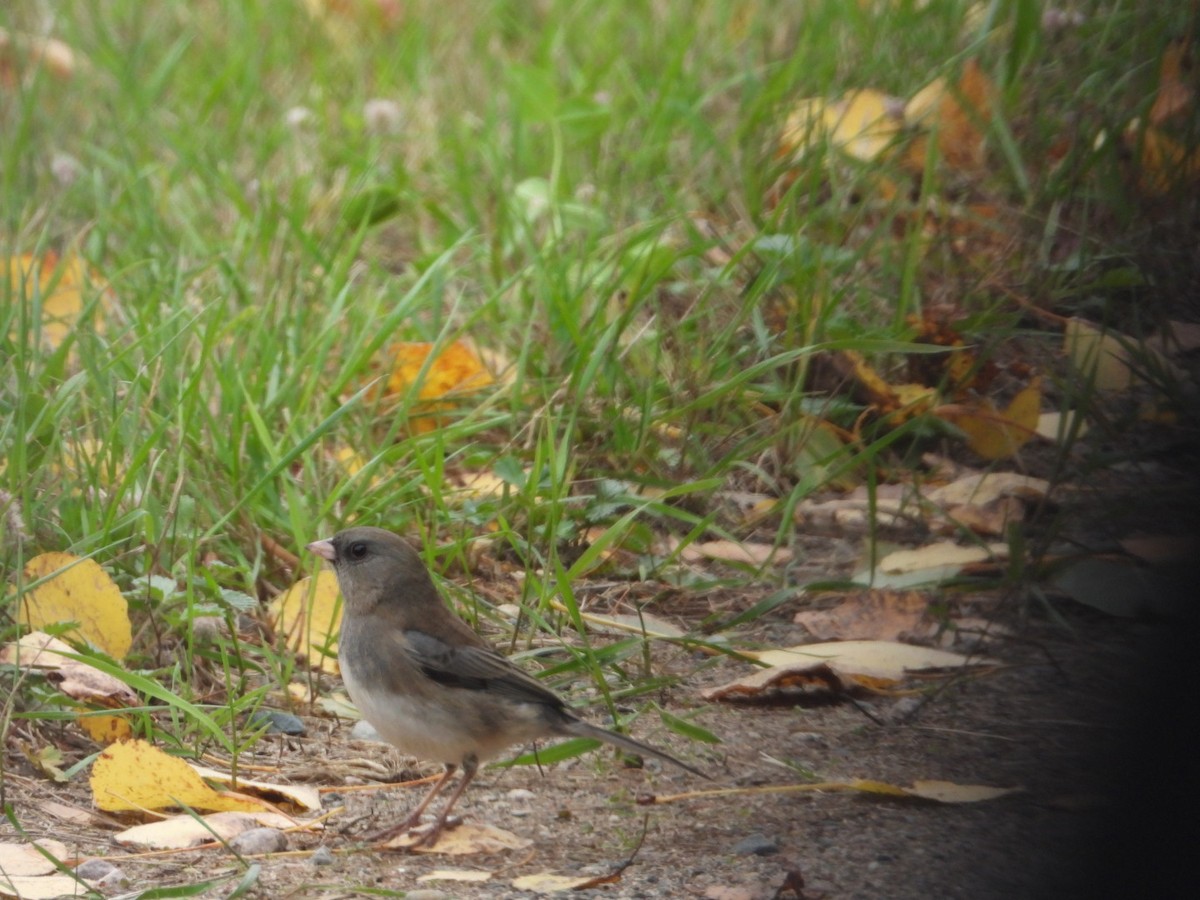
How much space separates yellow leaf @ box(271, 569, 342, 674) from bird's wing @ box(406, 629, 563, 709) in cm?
42

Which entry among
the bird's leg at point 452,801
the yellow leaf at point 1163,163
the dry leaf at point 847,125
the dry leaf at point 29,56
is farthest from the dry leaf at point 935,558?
the dry leaf at point 29,56

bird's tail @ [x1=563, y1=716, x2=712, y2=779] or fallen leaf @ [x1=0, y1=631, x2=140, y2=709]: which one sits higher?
fallen leaf @ [x1=0, y1=631, x2=140, y2=709]

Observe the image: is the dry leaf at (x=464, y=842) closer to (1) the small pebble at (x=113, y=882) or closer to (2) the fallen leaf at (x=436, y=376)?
(1) the small pebble at (x=113, y=882)

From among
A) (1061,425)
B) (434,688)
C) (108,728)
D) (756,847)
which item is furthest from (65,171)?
(756,847)

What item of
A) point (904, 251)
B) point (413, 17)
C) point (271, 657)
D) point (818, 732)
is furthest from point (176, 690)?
point (413, 17)

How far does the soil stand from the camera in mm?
1750

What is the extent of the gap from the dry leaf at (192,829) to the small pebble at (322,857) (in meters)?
0.10

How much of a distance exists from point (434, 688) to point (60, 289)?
2.23 meters

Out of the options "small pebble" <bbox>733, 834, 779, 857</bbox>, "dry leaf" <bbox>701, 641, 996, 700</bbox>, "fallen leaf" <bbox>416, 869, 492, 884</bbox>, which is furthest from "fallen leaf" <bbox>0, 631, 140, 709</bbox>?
"small pebble" <bbox>733, 834, 779, 857</bbox>

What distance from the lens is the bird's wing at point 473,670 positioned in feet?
9.09

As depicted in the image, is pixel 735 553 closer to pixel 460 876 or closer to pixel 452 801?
pixel 452 801

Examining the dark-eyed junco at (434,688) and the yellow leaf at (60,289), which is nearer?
the dark-eyed junco at (434,688)

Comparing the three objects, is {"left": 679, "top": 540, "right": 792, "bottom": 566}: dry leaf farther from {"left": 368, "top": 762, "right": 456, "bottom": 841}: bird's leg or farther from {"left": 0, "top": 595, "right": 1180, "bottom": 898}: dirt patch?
{"left": 368, "top": 762, "right": 456, "bottom": 841}: bird's leg

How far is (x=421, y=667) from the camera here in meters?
2.85
